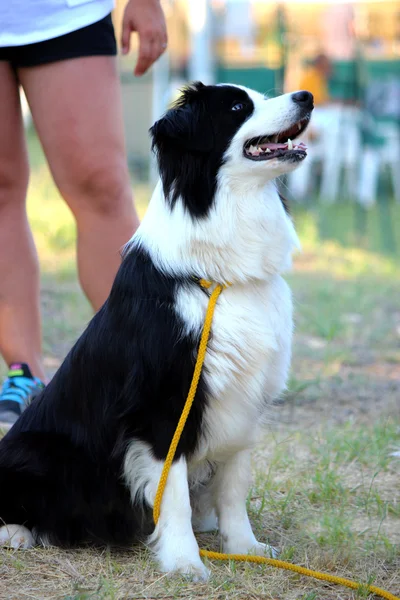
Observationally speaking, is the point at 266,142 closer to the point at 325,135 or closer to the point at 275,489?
the point at 275,489

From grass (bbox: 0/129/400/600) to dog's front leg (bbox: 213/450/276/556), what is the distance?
3.7 inches

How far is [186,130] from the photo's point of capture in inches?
89.5

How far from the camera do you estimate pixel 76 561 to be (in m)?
2.29

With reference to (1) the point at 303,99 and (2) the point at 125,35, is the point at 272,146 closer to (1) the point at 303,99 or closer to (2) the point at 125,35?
(1) the point at 303,99

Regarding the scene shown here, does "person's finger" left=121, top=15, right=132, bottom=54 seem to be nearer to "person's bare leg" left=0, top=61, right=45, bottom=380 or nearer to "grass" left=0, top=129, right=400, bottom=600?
"person's bare leg" left=0, top=61, right=45, bottom=380

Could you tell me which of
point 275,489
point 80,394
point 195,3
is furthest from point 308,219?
point 80,394

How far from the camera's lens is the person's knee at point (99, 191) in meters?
2.92

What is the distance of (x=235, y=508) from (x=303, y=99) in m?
1.17

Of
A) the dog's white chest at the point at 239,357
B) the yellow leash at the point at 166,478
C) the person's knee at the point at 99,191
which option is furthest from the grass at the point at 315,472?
the person's knee at the point at 99,191

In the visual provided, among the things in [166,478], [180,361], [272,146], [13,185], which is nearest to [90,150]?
[13,185]

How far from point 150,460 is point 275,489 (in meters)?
0.77

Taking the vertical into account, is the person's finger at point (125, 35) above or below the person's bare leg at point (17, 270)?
above

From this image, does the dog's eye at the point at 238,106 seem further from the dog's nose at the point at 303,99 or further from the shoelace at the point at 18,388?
the shoelace at the point at 18,388

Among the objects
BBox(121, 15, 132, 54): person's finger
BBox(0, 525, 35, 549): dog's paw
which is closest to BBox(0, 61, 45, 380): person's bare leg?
BBox(121, 15, 132, 54): person's finger
